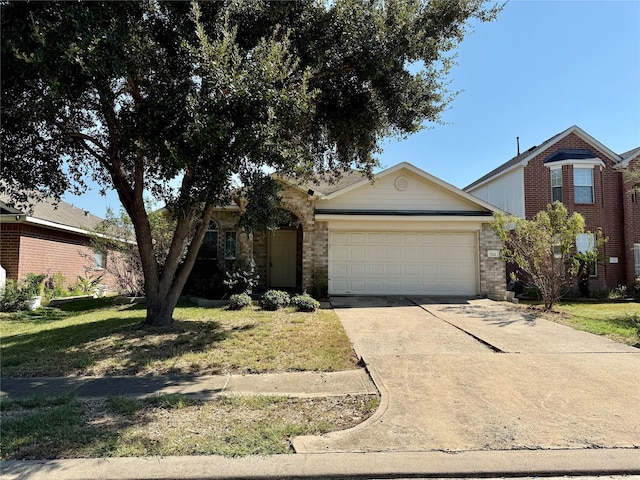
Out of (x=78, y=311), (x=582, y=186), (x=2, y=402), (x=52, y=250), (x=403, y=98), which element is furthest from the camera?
(x=582, y=186)

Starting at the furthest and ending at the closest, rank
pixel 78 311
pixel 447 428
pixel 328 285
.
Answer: pixel 328 285 → pixel 78 311 → pixel 447 428

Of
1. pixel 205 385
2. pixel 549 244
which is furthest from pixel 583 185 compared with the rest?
pixel 205 385

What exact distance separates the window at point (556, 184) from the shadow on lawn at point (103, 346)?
1592 cm

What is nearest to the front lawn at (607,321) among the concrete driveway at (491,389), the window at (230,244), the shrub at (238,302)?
the concrete driveway at (491,389)

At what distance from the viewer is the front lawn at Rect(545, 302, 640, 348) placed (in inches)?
342

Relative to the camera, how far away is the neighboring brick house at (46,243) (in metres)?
13.9

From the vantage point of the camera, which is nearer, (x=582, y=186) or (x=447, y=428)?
(x=447, y=428)

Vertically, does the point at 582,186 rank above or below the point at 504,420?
above

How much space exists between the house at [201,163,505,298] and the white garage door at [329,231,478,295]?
0.04 meters

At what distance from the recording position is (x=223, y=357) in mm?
6910

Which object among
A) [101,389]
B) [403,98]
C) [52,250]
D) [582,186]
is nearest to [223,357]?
[101,389]

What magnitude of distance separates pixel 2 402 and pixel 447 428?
5.06 m

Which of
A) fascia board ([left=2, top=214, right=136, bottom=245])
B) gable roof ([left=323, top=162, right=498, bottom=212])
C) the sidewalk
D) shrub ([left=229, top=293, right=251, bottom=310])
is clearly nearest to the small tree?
gable roof ([left=323, top=162, right=498, bottom=212])

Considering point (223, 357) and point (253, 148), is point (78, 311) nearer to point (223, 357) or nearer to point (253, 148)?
point (223, 357)
